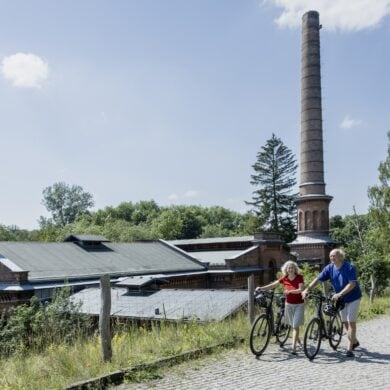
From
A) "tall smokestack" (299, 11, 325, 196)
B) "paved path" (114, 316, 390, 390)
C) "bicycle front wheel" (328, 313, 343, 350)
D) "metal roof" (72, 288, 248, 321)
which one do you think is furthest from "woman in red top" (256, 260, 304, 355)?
"tall smokestack" (299, 11, 325, 196)

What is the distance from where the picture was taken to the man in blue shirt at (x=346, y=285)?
25.6ft

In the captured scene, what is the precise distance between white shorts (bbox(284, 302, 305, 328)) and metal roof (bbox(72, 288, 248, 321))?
6.04m

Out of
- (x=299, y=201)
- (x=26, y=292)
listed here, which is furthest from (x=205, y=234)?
(x=26, y=292)

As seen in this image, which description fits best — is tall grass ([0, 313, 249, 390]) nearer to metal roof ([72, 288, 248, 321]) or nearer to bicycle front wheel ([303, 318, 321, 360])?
bicycle front wheel ([303, 318, 321, 360])

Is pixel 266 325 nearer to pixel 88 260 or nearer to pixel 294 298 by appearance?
pixel 294 298

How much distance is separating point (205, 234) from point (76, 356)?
6160cm

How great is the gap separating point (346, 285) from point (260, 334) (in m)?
1.74

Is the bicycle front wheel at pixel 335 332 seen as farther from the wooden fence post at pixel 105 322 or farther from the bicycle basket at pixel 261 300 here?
the wooden fence post at pixel 105 322

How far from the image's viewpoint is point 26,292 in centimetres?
2002

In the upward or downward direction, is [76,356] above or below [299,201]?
below

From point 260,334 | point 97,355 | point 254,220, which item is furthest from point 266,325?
point 254,220

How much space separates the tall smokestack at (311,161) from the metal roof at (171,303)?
1879 cm

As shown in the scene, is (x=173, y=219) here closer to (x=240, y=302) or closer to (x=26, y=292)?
Result: (x=26, y=292)

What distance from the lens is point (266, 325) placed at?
8.27 m
